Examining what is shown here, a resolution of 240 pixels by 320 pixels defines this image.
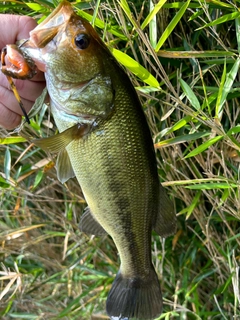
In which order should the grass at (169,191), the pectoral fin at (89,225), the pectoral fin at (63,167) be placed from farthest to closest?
the grass at (169,191), the pectoral fin at (89,225), the pectoral fin at (63,167)

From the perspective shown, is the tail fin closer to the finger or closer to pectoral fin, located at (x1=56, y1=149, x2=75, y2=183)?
pectoral fin, located at (x1=56, y1=149, x2=75, y2=183)

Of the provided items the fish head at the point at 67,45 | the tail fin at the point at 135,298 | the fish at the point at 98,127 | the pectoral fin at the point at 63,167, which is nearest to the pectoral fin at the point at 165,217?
the fish at the point at 98,127

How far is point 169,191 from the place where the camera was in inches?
68.4

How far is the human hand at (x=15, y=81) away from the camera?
3.51 feet

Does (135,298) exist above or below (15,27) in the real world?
A: below

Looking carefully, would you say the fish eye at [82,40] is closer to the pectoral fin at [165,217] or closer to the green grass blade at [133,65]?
the green grass blade at [133,65]

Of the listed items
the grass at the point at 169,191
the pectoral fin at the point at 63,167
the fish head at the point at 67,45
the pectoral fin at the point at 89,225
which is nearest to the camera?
the fish head at the point at 67,45

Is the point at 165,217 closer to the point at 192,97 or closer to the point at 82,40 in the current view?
the point at 192,97

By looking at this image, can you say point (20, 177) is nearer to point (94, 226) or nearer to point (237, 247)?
point (94, 226)

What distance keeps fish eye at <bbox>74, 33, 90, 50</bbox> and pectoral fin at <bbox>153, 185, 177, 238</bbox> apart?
433mm

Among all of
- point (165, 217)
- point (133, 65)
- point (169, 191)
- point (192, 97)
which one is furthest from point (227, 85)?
point (169, 191)

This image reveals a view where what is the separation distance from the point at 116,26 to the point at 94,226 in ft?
2.19

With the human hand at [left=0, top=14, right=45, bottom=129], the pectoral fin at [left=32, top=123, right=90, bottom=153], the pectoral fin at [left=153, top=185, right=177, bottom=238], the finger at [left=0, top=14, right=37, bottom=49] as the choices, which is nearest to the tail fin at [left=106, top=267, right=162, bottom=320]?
the pectoral fin at [left=153, top=185, right=177, bottom=238]

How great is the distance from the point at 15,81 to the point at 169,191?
0.87 metres
